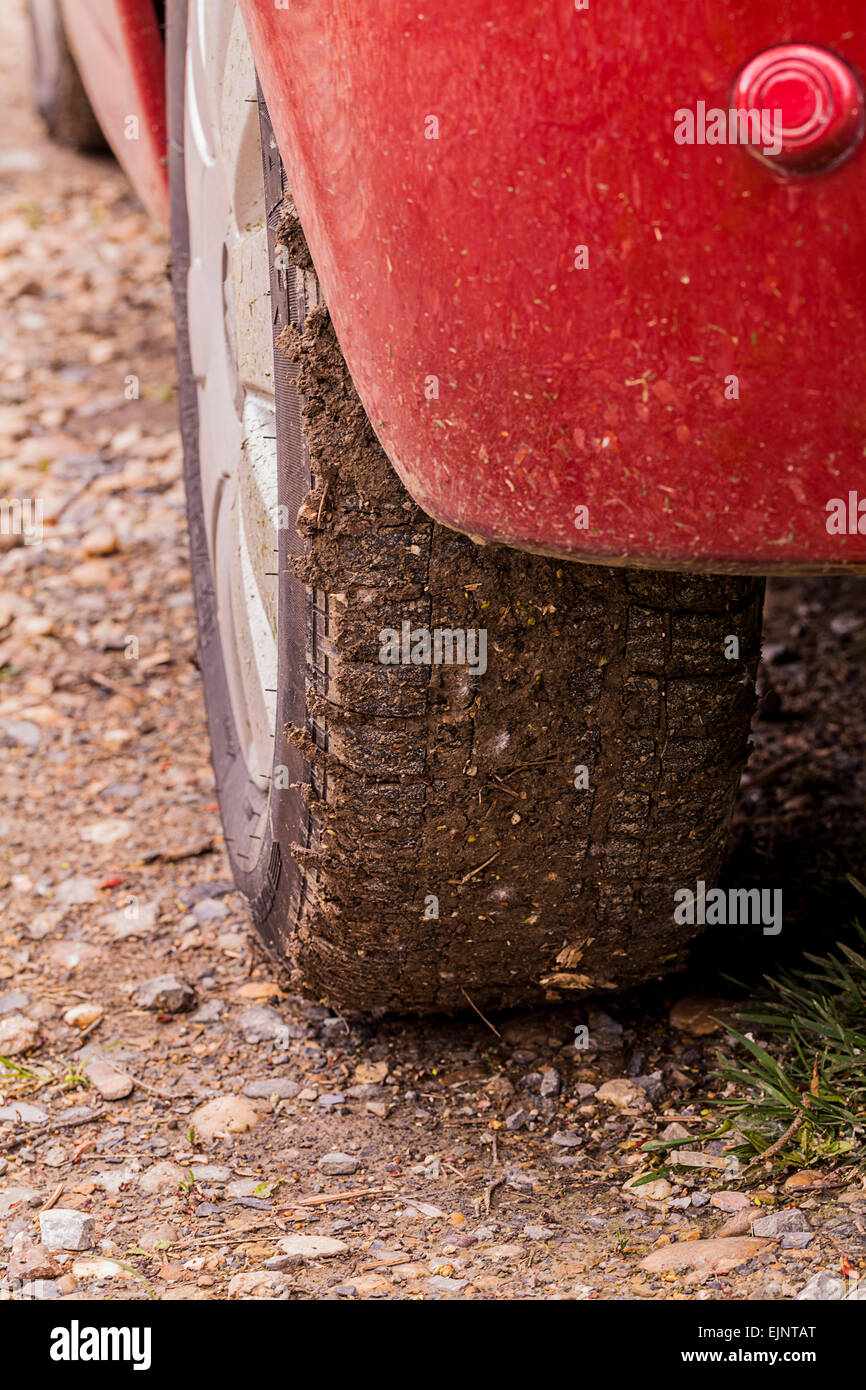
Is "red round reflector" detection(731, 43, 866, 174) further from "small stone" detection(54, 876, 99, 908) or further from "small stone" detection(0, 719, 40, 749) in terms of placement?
"small stone" detection(0, 719, 40, 749)

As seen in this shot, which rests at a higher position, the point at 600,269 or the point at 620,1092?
the point at 600,269

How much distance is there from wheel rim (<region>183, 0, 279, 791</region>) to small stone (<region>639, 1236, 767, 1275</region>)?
684 millimetres

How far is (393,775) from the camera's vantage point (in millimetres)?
1355

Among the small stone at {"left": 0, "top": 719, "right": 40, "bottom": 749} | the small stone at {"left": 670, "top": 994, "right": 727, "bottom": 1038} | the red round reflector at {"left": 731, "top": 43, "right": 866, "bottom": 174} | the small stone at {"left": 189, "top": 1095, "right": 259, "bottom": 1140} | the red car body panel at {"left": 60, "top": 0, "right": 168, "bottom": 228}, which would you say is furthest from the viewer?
the small stone at {"left": 0, "top": 719, "right": 40, "bottom": 749}

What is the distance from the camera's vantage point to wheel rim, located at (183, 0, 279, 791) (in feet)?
4.79

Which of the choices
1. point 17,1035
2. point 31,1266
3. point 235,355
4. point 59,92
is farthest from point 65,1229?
point 59,92

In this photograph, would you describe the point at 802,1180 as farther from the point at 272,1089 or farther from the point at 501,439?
the point at 501,439

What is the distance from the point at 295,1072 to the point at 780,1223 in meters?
0.61

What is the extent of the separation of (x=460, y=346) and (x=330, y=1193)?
0.92 meters

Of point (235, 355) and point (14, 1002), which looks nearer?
point (235, 355)

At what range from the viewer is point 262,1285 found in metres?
1.31

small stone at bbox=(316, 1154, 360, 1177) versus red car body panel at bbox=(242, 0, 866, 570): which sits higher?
red car body panel at bbox=(242, 0, 866, 570)

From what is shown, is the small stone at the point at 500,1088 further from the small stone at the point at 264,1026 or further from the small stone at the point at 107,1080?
the small stone at the point at 107,1080
